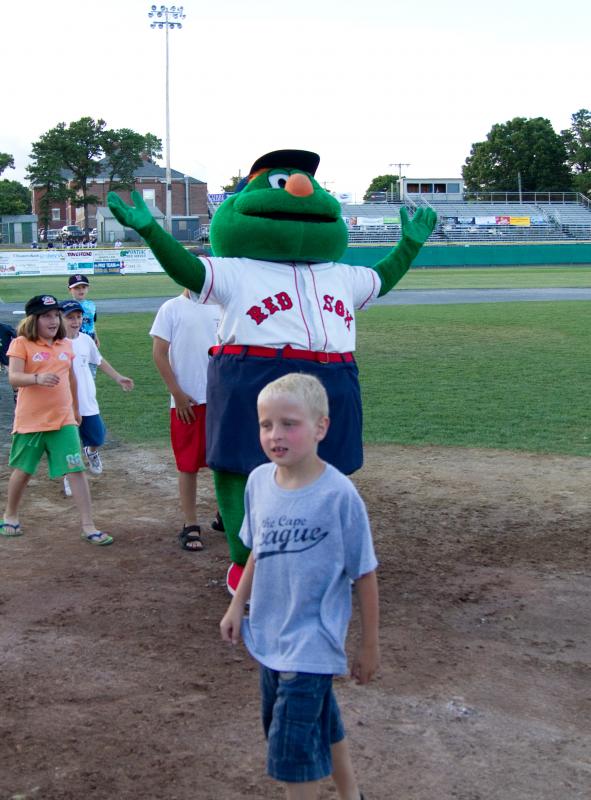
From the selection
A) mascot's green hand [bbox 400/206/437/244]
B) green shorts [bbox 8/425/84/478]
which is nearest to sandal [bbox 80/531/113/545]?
green shorts [bbox 8/425/84/478]

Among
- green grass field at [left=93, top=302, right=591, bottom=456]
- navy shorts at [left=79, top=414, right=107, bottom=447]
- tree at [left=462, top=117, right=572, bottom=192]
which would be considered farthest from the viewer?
tree at [left=462, top=117, right=572, bottom=192]

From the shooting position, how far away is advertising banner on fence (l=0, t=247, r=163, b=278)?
40469mm

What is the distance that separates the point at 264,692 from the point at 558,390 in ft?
31.5

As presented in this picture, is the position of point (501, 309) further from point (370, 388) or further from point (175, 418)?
point (175, 418)

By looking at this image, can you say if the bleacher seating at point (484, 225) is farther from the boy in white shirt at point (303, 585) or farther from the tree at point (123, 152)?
the boy in white shirt at point (303, 585)

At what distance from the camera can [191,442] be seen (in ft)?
19.7

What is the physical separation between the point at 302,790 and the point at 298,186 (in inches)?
122

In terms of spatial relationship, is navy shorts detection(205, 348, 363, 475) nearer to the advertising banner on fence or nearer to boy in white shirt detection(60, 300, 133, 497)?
boy in white shirt detection(60, 300, 133, 497)

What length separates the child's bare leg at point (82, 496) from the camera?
5.94 meters

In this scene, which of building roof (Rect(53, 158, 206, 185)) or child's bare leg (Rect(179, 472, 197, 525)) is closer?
child's bare leg (Rect(179, 472, 197, 525))

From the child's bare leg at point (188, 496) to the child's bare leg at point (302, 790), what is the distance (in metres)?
3.30

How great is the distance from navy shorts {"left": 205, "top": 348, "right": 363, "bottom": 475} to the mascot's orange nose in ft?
2.91

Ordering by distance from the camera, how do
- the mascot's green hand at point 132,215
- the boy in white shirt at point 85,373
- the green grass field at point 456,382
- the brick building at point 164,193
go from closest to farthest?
1. the mascot's green hand at point 132,215
2. the boy in white shirt at point 85,373
3. the green grass field at point 456,382
4. the brick building at point 164,193

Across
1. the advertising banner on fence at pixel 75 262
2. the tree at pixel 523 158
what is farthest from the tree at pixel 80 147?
the tree at pixel 523 158
